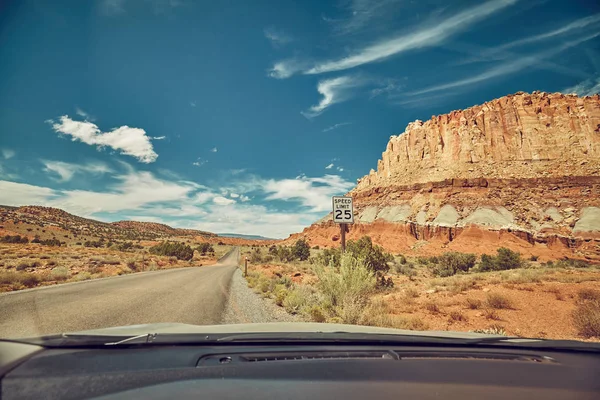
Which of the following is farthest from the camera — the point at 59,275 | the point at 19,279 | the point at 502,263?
the point at 502,263

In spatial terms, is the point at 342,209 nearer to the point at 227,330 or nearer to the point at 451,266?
the point at 227,330

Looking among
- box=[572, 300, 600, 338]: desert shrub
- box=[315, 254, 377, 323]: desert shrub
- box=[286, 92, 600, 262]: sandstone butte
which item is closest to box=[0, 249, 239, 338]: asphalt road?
box=[315, 254, 377, 323]: desert shrub

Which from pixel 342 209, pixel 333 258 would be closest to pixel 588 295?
pixel 342 209

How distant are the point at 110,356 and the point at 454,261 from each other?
96.5 ft

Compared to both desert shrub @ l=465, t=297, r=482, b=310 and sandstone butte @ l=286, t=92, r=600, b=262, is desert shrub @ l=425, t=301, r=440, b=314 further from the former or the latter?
sandstone butte @ l=286, t=92, r=600, b=262

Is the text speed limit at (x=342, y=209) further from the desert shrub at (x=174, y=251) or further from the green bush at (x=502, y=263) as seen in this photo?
the desert shrub at (x=174, y=251)

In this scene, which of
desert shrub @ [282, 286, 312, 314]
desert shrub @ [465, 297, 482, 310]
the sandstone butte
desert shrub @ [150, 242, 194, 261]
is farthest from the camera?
the sandstone butte

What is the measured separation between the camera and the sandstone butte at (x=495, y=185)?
2087 inches

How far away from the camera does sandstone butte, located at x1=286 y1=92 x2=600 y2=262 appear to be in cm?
5300

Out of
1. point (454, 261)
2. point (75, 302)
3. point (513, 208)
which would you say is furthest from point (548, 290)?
point (513, 208)

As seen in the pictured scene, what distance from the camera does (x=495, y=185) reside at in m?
63.2

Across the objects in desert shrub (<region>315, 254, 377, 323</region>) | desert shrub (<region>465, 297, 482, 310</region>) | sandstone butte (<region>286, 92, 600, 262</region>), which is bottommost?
desert shrub (<region>465, 297, 482, 310</region>)

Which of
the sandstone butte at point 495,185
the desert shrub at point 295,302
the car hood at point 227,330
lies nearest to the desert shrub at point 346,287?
the desert shrub at point 295,302

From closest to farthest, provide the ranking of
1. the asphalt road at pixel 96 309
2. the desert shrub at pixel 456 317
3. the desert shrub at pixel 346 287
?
the asphalt road at pixel 96 309
the desert shrub at pixel 346 287
the desert shrub at pixel 456 317
